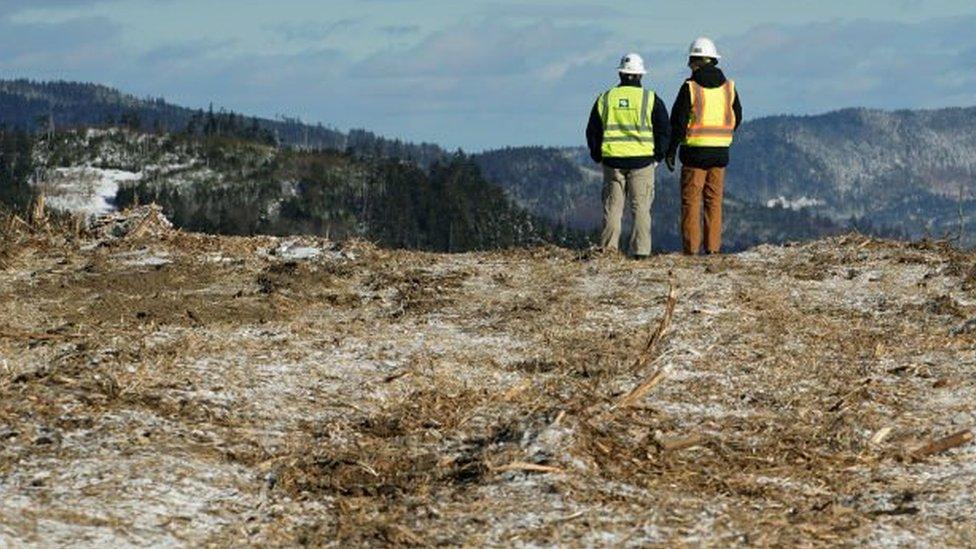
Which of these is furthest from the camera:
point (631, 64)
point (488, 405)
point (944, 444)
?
point (631, 64)

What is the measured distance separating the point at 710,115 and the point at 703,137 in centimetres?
32

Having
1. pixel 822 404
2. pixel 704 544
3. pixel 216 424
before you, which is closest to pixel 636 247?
pixel 822 404

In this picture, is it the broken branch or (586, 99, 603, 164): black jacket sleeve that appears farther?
(586, 99, 603, 164): black jacket sleeve

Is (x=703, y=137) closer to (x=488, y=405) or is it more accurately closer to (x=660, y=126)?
(x=660, y=126)

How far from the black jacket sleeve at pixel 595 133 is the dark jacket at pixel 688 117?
3.18 feet

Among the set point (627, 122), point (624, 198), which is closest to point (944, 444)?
point (627, 122)

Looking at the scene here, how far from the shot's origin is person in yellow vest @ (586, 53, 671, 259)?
17.8 m

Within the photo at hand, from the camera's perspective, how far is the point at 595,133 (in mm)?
18125

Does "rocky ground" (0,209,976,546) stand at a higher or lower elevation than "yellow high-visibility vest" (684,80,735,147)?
lower

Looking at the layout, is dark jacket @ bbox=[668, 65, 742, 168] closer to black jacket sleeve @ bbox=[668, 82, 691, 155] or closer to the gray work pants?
black jacket sleeve @ bbox=[668, 82, 691, 155]

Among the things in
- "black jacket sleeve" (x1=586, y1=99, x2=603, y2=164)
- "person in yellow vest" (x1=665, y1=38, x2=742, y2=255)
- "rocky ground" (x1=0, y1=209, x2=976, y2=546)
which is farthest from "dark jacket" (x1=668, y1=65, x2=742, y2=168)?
"rocky ground" (x1=0, y1=209, x2=976, y2=546)

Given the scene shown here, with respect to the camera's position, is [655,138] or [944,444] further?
[655,138]

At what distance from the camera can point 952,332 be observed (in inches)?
484

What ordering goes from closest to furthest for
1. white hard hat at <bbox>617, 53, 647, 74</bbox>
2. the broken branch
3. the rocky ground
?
the rocky ground < the broken branch < white hard hat at <bbox>617, 53, 647, 74</bbox>
